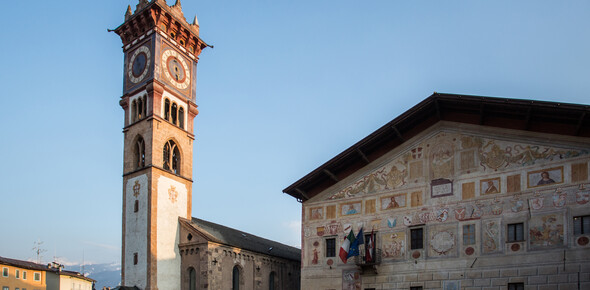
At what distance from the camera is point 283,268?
4631 centimetres

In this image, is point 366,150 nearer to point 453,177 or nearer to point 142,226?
point 453,177

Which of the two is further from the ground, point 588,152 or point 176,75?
point 176,75

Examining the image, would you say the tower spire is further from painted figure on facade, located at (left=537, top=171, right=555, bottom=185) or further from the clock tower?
painted figure on facade, located at (left=537, top=171, right=555, bottom=185)

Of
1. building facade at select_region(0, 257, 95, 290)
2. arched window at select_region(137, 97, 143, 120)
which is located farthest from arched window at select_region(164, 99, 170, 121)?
building facade at select_region(0, 257, 95, 290)

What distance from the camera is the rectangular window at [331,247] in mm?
28891

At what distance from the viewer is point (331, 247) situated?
95.3 ft

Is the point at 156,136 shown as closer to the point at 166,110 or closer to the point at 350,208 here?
the point at 166,110

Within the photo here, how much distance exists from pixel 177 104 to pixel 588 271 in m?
32.9

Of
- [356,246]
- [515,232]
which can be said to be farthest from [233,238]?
[515,232]

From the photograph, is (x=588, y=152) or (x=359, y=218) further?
(x=359, y=218)

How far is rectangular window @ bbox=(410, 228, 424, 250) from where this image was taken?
26.3 metres

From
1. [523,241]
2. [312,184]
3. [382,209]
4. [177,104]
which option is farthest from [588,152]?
[177,104]

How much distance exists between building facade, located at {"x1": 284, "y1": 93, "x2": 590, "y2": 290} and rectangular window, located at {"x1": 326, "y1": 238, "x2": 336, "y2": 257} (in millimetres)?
52

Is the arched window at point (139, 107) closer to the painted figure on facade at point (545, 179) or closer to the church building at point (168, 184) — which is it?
the church building at point (168, 184)
